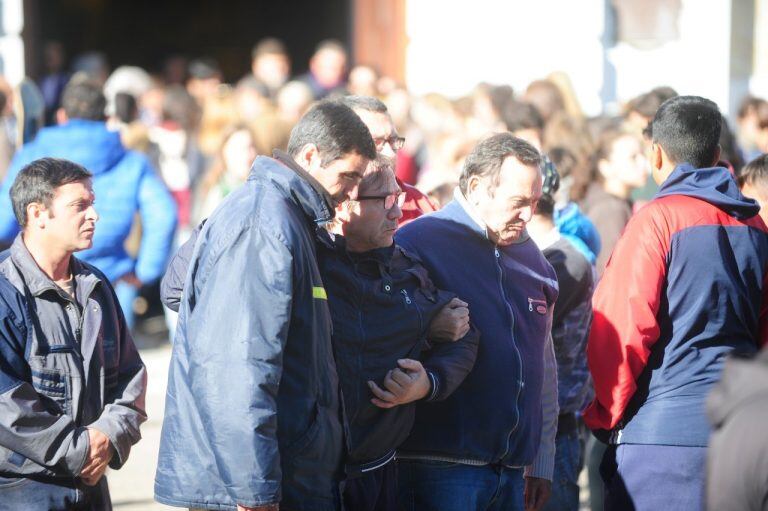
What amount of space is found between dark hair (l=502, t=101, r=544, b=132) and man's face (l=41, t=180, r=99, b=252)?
11.6 ft

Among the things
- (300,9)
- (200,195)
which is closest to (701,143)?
(200,195)

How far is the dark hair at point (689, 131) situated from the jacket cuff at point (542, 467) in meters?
1.18

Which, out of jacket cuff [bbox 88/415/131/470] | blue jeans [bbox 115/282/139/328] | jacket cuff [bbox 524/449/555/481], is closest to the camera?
jacket cuff [bbox 88/415/131/470]

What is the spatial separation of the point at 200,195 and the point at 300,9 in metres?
13.2

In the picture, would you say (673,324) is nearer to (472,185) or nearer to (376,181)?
(472,185)

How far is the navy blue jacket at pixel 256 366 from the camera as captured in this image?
330cm

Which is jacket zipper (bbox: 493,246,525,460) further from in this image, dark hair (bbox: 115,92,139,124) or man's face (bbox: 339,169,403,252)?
dark hair (bbox: 115,92,139,124)

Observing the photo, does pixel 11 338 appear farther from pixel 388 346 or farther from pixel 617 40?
pixel 617 40

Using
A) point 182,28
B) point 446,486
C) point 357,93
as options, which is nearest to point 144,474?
point 446,486

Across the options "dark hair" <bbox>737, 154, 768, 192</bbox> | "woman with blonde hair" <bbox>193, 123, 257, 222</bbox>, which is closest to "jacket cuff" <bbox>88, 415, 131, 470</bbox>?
"dark hair" <bbox>737, 154, 768, 192</bbox>

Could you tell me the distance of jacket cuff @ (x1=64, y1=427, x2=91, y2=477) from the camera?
402 cm

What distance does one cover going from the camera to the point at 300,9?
71.4ft

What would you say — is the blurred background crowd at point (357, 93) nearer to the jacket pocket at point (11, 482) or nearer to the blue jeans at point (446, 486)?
the blue jeans at point (446, 486)

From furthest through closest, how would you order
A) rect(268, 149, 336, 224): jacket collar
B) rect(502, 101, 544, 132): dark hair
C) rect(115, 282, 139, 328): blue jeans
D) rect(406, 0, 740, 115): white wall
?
rect(406, 0, 740, 115): white wall
rect(115, 282, 139, 328): blue jeans
rect(502, 101, 544, 132): dark hair
rect(268, 149, 336, 224): jacket collar
